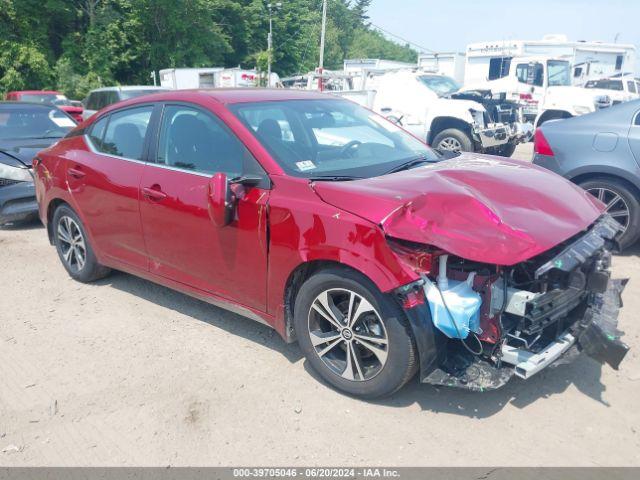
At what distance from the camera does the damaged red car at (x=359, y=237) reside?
288 cm

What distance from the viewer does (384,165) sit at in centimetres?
378

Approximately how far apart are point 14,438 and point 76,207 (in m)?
2.31

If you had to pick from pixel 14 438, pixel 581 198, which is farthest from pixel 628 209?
pixel 14 438

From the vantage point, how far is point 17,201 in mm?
7008

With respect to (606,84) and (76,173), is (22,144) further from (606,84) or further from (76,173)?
(606,84)

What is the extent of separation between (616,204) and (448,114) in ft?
17.9

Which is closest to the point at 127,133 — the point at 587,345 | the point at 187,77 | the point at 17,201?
the point at 17,201

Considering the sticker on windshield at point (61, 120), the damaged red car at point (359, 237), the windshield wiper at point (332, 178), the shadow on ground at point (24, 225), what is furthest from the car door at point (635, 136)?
the sticker on windshield at point (61, 120)

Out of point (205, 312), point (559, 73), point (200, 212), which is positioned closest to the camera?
point (200, 212)

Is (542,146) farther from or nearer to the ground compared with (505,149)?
farther from the ground

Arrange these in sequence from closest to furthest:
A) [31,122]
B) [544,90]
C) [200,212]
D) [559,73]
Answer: [200,212]
[31,122]
[544,90]
[559,73]

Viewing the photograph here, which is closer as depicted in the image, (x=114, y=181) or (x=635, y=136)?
(x=114, y=181)

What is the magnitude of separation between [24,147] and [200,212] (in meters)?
5.01

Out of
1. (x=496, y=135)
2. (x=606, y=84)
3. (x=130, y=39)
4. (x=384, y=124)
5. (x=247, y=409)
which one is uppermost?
(x=130, y=39)
